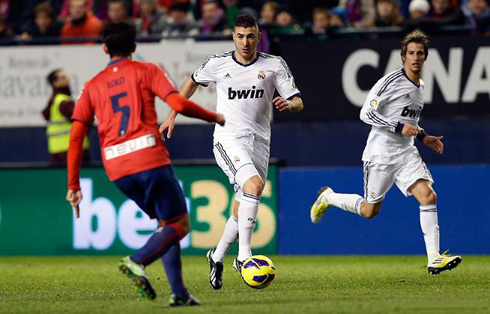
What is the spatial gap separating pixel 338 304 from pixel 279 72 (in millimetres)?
2649

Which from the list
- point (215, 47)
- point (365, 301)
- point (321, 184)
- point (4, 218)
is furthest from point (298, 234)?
point (365, 301)

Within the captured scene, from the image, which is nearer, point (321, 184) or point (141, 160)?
point (141, 160)

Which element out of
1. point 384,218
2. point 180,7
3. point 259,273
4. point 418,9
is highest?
point 418,9

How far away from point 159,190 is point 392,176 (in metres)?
3.82

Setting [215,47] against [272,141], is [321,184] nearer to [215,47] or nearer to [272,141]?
[272,141]

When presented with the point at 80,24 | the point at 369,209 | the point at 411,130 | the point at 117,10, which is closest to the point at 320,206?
the point at 369,209

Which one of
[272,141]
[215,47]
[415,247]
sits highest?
[215,47]

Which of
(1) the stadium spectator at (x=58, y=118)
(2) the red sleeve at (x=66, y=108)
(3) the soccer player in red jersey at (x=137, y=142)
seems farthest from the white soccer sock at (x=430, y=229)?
(1) the stadium spectator at (x=58, y=118)

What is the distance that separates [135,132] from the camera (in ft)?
24.7

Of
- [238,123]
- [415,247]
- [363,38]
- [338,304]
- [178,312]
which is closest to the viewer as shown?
[178,312]

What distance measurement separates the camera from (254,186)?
9266 millimetres

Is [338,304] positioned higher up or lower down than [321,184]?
higher up

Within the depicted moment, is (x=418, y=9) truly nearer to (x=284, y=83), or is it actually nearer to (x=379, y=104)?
(x=379, y=104)

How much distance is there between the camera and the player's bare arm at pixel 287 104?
893cm
